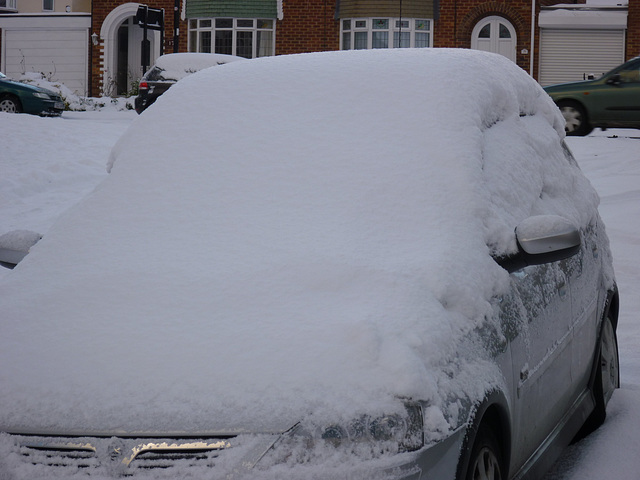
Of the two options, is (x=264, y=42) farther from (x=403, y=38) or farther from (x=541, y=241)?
(x=541, y=241)

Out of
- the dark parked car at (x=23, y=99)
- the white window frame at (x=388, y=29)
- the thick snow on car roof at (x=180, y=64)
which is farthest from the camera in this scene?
the white window frame at (x=388, y=29)

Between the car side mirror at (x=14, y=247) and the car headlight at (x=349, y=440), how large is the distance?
1791 millimetres

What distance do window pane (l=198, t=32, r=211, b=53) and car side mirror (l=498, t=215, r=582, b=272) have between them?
98.1 ft

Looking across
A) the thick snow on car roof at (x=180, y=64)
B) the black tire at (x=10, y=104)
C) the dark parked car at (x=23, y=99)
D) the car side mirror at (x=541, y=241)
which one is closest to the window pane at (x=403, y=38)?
the thick snow on car roof at (x=180, y=64)

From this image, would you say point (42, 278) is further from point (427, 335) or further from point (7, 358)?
point (427, 335)

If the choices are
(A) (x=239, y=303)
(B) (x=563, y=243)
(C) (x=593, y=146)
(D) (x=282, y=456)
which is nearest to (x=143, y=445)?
(D) (x=282, y=456)

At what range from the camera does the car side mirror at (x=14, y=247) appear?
3717 mm

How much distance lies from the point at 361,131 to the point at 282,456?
158 centimetres

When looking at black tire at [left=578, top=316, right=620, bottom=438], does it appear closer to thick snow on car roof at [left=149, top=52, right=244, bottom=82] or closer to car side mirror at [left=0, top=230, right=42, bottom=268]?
car side mirror at [left=0, top=230, right=42, bottom=268]

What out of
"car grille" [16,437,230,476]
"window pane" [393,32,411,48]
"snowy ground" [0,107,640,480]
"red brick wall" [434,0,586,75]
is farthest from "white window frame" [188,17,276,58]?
"car grille" [16,437,230,476]

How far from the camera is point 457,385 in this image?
2586 millimetres

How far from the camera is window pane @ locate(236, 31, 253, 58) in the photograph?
31844 mm

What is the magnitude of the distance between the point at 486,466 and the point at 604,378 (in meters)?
1.89

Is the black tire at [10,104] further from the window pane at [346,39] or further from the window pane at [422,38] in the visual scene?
the window pane at [422,38]
